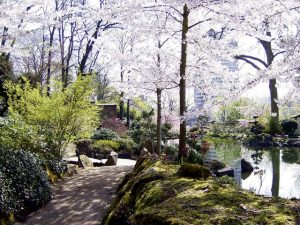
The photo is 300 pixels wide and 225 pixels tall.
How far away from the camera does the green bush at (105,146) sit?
51.1ft


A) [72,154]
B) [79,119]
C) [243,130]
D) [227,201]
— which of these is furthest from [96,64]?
[227,201]

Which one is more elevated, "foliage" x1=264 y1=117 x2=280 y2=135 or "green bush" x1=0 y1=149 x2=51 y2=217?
"foliage" x1=264 y1=117 x2=280 y2=135

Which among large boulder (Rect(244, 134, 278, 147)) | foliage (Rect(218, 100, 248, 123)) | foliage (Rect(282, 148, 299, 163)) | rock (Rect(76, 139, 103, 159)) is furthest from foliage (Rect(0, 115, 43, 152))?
foliage (Rect(218, 100, 248, 123))

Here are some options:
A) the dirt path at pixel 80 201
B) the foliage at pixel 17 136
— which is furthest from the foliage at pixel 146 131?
the foliage at pixel 17 136

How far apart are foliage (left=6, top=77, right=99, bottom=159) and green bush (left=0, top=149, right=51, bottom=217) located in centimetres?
252

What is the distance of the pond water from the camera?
984 centimetres

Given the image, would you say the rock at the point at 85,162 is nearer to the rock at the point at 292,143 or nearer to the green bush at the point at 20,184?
the green bush at the point at 20,184

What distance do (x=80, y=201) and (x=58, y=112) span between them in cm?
354

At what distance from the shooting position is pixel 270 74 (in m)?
6.46

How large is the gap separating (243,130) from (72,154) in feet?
55.6

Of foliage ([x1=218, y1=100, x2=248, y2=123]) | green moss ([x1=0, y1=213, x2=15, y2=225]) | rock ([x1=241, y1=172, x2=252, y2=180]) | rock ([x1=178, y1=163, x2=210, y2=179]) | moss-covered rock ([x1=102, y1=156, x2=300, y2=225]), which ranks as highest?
foliage ([x1=218, y1=100, x2=248, y2=123])

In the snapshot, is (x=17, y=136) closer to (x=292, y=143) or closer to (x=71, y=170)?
(x=71, y=170)

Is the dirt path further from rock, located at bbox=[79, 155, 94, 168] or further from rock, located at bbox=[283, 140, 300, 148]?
rock, located at bbox=[283, 140, 300, 148]

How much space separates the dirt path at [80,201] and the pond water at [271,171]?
3050 millimetres
